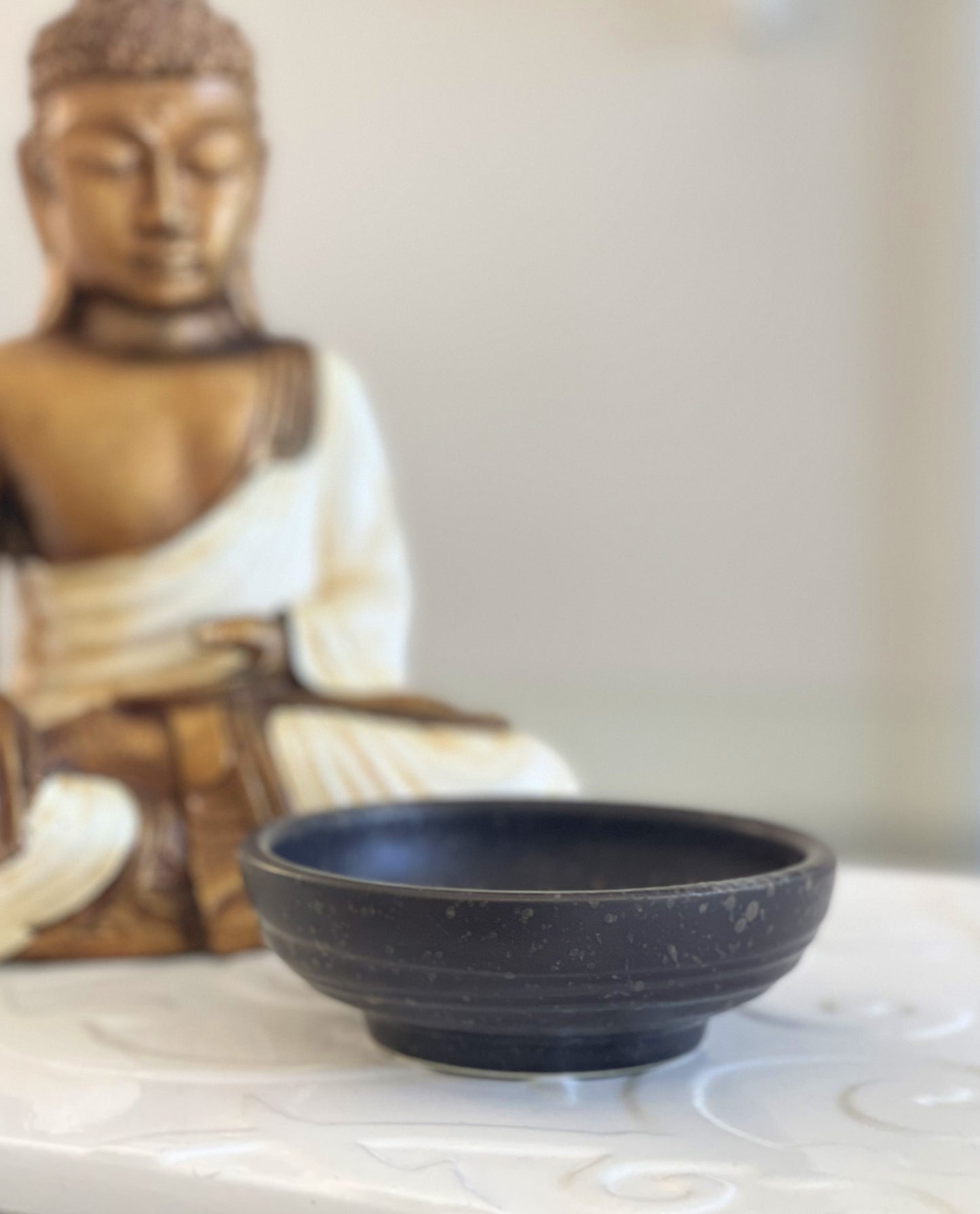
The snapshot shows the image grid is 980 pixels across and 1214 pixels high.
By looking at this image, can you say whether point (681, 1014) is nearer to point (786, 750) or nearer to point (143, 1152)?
point (143, 1152)

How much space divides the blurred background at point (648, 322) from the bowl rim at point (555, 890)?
35cm

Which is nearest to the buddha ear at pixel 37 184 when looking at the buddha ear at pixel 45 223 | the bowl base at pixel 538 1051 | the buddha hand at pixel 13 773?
the buddha ear at pixel 45 223

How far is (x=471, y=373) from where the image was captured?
52.1 inches

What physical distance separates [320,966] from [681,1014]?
0.18 metres

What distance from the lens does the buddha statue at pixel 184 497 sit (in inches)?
43.3

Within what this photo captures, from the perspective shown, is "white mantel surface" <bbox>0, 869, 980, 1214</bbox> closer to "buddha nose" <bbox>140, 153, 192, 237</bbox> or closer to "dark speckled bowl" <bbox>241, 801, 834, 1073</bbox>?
"dark speckled bowl" <bbox>241, 801, 834, 1073</bbox>

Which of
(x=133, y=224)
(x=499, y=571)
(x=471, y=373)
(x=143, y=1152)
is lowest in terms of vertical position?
(x=143, y=1152)

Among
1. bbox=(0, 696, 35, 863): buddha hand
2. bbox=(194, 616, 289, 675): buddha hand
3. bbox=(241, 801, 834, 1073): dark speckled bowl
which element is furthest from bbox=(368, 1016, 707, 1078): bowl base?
bbox=(194, 616, 289, 675): buddha hand

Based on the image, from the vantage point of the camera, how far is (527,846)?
956 millimetres

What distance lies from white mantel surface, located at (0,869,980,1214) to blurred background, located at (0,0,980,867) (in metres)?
0.49

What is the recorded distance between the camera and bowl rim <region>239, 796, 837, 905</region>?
68 cm

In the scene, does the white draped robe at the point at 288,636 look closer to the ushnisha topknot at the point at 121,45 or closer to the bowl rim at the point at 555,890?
the bowl rim at the point at 555,890

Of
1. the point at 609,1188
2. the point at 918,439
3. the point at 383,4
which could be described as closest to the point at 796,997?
the point at 609,1188

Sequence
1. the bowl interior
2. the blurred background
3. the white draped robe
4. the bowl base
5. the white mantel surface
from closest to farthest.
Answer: the white mantel surface, the bowl base, the bowl interior, the white draped robe, the blurred background
